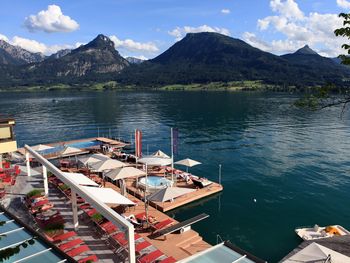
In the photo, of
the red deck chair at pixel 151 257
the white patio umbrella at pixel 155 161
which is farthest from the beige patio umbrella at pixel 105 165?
the red deck chair at pixel 151 257

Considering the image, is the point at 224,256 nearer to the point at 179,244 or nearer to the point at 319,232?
the point at 179,244

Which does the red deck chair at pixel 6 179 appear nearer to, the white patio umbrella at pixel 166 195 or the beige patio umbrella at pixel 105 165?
the beige patio umbrella at pixel 105 165

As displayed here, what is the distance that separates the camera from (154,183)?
105ft

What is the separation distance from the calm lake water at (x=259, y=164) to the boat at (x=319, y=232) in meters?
0.60

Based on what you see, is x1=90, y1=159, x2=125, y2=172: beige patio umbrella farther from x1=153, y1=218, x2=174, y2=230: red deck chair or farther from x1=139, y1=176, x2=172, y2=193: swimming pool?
x1=153, y1=218, x2=174, y2=230: red deck chair

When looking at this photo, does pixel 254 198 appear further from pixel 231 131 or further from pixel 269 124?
pixel 269 124

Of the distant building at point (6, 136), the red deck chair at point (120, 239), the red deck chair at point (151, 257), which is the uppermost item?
the distant building at point (6, 136)

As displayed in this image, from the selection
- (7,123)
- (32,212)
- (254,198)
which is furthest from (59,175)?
(254,198)

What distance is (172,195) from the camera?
24.0 meters

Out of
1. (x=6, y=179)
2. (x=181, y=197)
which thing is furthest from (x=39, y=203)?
(x=181, y=197)

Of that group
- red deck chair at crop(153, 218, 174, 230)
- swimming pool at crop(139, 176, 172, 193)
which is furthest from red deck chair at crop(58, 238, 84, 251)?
swimming pool at crop(139, 176, 172, 193)

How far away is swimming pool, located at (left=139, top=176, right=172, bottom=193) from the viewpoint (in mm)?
29945

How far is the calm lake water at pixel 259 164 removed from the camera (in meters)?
25.2

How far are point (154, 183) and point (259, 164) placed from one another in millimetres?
18451
